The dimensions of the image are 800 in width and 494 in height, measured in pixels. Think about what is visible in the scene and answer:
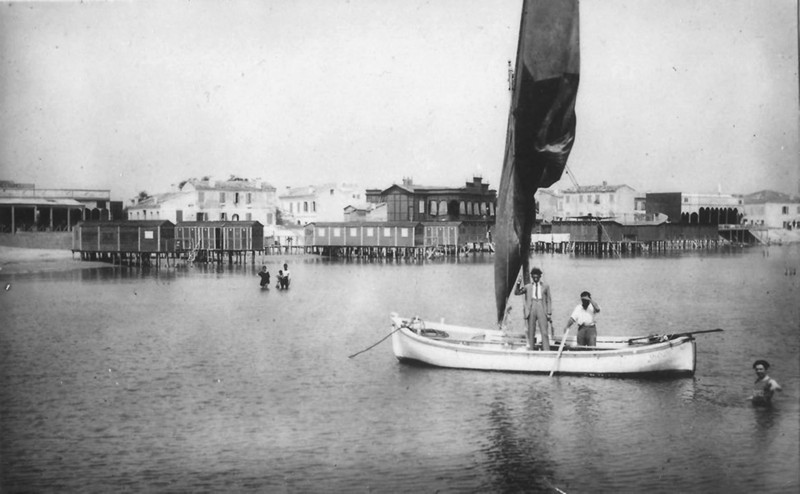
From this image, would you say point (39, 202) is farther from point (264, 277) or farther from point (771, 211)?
point (771, 211)

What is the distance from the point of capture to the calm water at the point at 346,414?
13055 millimetres

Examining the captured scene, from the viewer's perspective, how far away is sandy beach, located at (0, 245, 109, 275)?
51781 millimetres

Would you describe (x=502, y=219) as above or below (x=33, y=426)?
above

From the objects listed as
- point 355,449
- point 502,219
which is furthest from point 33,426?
point 502,219

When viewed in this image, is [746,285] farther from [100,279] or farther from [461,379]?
[100,279]

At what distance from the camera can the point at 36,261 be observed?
186 ft

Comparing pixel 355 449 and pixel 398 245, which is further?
pixel 398 245

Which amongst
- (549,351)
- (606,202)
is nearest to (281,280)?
(549,351)

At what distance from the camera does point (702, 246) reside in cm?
9675

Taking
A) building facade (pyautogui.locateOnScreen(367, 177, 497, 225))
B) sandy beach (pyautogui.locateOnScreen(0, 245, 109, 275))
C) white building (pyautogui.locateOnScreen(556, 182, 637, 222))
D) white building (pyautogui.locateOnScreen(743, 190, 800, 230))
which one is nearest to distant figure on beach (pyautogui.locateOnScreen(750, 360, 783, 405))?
sandy beach (pyautogui.locateOnScreen(0, 245, 109, 275))

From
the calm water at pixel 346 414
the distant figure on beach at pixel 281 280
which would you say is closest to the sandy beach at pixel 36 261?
the distant figure on beach at pixel 281 280

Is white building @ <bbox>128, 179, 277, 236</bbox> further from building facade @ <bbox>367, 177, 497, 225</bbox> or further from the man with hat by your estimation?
the man with hat

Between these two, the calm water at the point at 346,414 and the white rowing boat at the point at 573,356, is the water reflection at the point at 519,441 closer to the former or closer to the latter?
the calm water at the point at 346,414

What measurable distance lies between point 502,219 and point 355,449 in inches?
264
